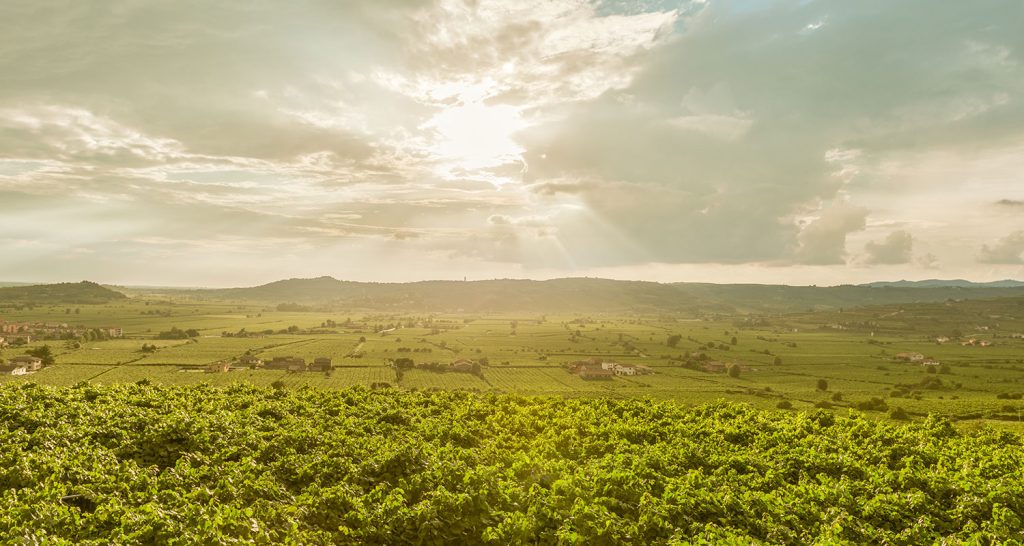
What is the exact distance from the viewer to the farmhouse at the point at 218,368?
99.3m

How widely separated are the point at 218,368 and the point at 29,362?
3349 centimetres

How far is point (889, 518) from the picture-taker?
17.2 metres

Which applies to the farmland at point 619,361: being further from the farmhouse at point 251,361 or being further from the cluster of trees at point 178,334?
the cluster of trees at point 178,334

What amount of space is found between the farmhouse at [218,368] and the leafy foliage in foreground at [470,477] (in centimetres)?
7686

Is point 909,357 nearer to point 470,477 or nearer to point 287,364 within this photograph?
point 287,364

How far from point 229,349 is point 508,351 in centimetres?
7948

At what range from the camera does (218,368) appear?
102m

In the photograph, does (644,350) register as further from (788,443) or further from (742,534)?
(742,534)

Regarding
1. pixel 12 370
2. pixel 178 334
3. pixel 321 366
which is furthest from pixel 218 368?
pixel 178 334

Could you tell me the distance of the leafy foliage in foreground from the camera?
14866 mm

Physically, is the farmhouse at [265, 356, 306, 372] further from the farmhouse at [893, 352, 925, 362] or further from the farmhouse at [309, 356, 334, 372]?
the farmhouse at [893, 352, 925, 362]

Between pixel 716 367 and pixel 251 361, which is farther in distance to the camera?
pixel 716 367

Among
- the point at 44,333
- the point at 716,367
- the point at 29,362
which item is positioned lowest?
the point at 716,367

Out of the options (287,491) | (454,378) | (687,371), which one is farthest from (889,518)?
(687,371)
